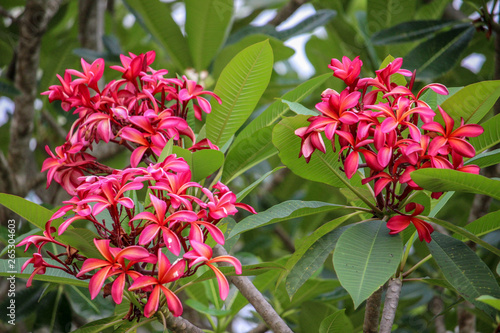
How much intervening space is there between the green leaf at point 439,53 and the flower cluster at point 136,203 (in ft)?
2.92

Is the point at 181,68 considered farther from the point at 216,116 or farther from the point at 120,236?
the point at 120,236

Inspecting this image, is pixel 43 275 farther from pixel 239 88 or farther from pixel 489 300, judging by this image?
pixel 489 300

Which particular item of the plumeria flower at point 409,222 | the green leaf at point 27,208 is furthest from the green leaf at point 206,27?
the plumeria flower at point 409,222

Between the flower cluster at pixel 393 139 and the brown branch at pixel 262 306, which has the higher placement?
the flower cluster at pixel 393 139

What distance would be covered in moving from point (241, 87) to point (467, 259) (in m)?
0.61

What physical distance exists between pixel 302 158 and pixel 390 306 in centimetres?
36

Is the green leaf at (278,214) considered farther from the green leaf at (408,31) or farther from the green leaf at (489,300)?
the green leaf at (408,31)

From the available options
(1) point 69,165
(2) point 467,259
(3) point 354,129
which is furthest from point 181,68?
(2) point 467,259

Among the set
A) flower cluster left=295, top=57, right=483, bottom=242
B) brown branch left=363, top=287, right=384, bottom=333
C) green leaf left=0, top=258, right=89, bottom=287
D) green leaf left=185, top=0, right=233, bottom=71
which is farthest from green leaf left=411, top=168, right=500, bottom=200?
green leaf left=185, top=0, right=233, bottom=71

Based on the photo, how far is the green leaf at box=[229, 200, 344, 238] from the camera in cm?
97

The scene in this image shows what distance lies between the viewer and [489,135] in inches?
42.7

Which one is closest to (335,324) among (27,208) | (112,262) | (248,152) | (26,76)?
(248,152)

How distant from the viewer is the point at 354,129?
102 cm

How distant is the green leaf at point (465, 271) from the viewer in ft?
3.22
